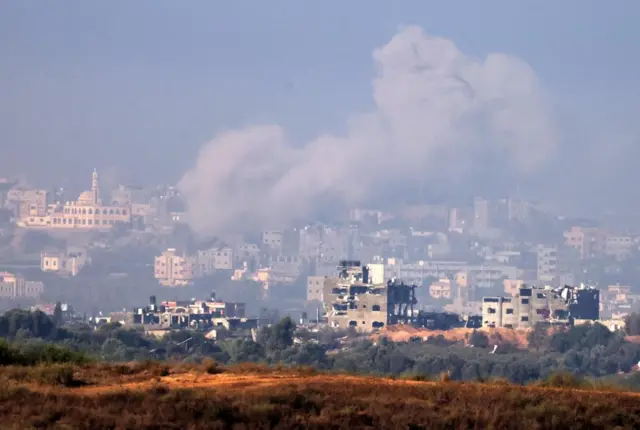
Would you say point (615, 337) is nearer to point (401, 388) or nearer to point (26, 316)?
point (26, 316)

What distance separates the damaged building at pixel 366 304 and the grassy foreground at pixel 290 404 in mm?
99159

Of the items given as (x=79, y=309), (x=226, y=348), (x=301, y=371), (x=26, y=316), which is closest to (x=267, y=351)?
(x=226, y=348)

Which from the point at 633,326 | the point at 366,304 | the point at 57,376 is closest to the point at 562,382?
the point at 57,376

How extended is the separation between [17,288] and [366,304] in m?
77.7

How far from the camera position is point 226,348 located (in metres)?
74.0

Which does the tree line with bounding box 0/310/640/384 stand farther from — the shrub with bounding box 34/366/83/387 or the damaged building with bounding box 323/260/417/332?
the shrub with bounding box 34/366/83/387

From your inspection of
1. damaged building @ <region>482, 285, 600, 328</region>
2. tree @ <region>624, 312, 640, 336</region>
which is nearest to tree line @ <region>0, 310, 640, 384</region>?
tree @ <region>624, 312, 640, 336</region>

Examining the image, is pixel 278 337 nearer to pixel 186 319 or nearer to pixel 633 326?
pixel 186 319

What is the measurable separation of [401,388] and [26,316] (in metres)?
59.7

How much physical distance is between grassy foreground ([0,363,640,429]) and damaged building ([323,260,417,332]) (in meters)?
99.2

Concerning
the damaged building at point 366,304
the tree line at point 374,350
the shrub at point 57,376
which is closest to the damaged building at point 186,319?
the damaged building at point 366,304

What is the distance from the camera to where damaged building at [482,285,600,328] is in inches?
4614

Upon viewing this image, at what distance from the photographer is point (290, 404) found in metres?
18.8

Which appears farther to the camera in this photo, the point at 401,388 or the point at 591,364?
the point at 591,364
